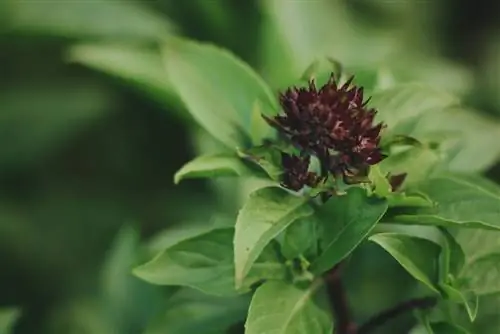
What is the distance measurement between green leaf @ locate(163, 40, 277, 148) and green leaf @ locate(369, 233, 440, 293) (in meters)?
0.18

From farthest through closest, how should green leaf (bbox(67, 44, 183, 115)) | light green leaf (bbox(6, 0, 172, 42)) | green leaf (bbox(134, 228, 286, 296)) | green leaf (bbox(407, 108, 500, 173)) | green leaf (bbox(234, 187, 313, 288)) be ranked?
1. light green leaf (bbox(6, 0, 172, 42))
2. green leaf (bbox(67, 44, 183, 115))
3. green leaf (bbox(407, 108, 500, 173))
4. green leaf (bbox(134, 228, 286, 296))
5. green leaf (bbox(234, 187, 313, 288))

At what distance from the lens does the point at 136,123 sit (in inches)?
69.6

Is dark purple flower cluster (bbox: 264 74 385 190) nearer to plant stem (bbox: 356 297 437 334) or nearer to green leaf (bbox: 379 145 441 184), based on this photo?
green leaf (bbox: 379 145 441 184)

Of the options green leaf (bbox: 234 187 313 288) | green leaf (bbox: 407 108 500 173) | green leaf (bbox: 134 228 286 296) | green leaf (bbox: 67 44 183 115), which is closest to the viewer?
green leaf (bbox: 234 187 313 288)

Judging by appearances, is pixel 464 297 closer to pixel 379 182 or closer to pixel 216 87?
pixel 379 182

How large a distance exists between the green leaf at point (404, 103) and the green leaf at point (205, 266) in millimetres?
168

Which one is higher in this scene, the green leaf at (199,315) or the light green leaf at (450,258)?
the light green leaf at (450,258)

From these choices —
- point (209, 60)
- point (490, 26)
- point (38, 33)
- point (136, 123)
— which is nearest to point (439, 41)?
point (490, 26)

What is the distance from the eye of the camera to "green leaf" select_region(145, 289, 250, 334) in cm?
105

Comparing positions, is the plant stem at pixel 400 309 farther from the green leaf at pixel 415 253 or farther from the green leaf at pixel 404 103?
the green leaf at pixel 404 103

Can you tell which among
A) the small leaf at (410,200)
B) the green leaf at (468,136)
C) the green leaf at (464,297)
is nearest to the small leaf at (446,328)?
the green leaf at (464,297)

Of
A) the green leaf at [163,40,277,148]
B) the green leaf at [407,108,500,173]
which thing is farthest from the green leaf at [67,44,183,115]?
the green leaf at [407,108,500,173]

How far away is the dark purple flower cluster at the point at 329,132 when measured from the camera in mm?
891

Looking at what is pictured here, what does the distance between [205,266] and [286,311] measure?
0.31 feet
